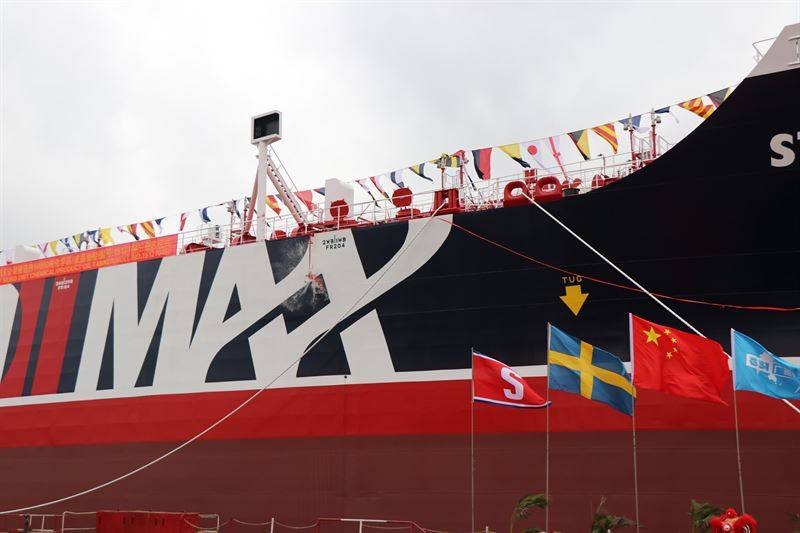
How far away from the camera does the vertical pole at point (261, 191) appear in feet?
48.0

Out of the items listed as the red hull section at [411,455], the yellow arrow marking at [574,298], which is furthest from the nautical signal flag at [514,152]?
the red hull section at [411,455]

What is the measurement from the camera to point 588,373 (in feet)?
30.0

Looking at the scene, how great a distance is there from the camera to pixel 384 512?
11.5m

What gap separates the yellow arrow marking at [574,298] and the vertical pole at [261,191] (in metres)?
6.11

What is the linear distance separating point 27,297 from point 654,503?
1425 cm

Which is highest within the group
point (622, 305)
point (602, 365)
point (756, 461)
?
point (622, 305)

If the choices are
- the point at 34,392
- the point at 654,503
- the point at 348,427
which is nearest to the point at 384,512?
the point at 348,427

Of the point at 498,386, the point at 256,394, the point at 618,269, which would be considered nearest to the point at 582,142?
the point at 618,269

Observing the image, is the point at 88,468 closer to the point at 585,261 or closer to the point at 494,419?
the point at 494,419

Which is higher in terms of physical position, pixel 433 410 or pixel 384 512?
pixel 433 410

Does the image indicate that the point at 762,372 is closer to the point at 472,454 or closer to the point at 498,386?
the point at 498,386

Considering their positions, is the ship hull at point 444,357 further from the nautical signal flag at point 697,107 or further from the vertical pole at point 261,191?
the nautical signal flag at point 697,107

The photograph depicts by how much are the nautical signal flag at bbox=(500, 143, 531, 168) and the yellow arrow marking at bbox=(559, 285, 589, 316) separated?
149 inches

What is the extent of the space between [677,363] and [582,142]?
244 inches
